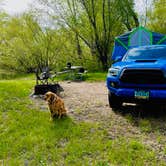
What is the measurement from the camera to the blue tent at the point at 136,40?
14721 millimetres

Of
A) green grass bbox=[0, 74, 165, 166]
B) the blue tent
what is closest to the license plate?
green grass bbox=[0, 74, 165, 166]

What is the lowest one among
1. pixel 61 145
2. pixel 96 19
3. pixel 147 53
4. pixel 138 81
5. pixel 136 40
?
pixel 61 145

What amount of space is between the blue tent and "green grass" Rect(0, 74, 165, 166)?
9.92 m

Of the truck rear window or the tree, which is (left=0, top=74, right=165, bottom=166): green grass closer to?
the truck rear window

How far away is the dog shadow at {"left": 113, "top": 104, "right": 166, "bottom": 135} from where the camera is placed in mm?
4979

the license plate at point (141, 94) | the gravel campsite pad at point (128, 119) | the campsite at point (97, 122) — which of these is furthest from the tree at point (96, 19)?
the license plate at point (141, 94)

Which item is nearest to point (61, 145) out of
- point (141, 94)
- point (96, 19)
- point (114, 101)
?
point (141, 94)

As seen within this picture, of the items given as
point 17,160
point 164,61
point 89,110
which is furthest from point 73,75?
point 17,160

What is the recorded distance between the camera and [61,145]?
436 cm

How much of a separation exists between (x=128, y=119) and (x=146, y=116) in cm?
43

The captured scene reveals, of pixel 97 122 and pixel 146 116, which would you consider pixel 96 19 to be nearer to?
pixel 146 116

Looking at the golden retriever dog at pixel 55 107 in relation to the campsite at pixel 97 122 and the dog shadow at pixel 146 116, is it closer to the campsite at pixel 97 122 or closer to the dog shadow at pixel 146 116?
the campsite at pixel 97 122

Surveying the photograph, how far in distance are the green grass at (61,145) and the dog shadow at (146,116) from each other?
720 millimetres

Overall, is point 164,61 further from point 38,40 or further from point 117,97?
point 38,40
